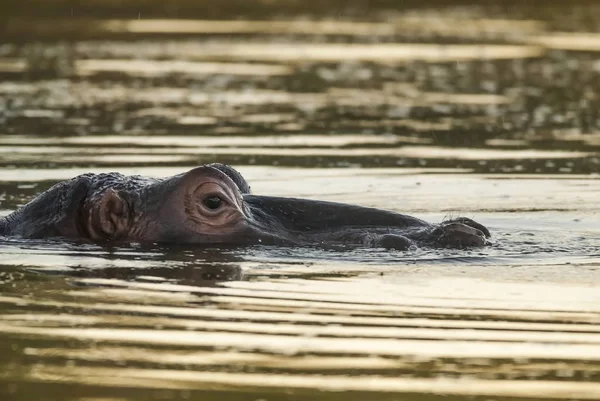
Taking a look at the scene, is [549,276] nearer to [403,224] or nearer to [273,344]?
[403,224]

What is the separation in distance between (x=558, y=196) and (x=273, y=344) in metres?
5.02

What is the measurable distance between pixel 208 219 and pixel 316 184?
3082mm

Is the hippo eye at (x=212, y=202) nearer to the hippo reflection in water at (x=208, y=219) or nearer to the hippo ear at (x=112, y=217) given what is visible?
the hippo reflection in water at (x=208, y=219)

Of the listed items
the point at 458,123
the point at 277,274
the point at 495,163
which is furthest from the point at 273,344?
the point at 458,123

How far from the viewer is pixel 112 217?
347 inches

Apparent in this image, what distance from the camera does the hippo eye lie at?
856 centimetres

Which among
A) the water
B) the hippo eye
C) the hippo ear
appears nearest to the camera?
the water


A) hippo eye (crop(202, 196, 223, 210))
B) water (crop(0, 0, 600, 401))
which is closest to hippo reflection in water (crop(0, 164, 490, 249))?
hippo eye (crop(202, 196, 223, 210))

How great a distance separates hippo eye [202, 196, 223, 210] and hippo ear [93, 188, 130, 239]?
456 millimetres

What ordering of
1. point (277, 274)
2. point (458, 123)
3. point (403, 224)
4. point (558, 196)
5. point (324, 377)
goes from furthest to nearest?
1. point (458, 123)
2. point (558, 196)
3. point (403, 224)
4. point (277, 274)
5. point (324, 377)

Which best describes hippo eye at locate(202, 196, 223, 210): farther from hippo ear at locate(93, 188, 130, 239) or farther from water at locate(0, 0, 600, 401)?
hippo ear at locate(93, 188, 130, 239)

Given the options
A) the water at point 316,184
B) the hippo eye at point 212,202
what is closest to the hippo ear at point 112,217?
the water at point 316,184

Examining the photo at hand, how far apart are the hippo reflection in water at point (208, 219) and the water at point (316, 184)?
0.11 meters

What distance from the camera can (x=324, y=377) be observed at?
6125 mm
